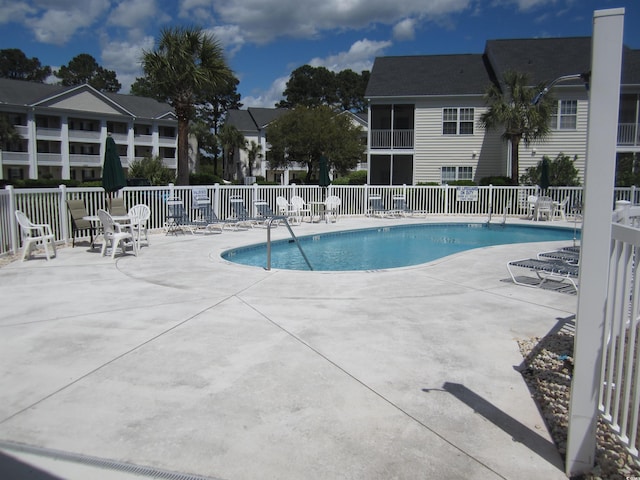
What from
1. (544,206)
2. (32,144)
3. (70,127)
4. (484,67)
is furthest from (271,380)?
(70,127)

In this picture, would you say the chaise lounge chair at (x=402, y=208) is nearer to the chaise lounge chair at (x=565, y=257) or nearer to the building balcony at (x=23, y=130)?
the chaise lounge chair at (x=565, y=257)

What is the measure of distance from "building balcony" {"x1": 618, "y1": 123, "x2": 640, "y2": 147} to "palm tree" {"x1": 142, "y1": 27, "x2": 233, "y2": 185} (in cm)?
1897

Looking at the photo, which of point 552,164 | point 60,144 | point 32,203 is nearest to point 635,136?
point 552,164

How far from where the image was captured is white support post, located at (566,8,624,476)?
8.48 ft

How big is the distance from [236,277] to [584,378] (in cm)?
604

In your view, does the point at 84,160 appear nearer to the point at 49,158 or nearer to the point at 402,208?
the point at 49,158

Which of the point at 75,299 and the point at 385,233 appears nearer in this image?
the point at 75,299

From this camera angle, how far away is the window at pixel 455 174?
2705cm

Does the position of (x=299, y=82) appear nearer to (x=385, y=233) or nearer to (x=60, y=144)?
(x=60, y=144)

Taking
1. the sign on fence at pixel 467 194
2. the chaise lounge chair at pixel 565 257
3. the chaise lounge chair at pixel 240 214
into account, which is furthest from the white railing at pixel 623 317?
the sign on fence at pixel 467 194

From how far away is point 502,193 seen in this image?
21391 mm

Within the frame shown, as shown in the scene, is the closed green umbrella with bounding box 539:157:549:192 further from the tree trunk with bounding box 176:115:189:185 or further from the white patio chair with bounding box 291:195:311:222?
the tree trunk with bounding box 176:115:189:185

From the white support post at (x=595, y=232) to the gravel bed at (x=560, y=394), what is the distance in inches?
8.0

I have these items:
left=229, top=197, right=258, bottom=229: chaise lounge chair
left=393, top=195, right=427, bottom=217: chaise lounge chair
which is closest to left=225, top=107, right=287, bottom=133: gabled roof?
left=393, top=195, right=427, bottom=217: chaise lounge chair
